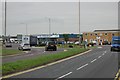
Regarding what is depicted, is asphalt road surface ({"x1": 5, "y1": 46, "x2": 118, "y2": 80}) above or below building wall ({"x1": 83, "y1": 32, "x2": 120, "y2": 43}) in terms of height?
below

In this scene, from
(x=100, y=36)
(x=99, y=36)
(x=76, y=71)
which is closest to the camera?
(x=76, y=71)

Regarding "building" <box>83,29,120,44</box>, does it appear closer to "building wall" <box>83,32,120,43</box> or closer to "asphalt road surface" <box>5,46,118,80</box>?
"building wall" <box>83,32,120,43</box>

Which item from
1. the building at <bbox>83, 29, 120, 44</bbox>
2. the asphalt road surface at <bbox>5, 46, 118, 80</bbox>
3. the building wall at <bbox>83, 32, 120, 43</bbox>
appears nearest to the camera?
the asphalt road surface at <bbox>5, 46, 118, 80</bbox>

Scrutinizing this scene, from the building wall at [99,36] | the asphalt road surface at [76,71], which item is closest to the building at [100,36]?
the building wall at [99,36]

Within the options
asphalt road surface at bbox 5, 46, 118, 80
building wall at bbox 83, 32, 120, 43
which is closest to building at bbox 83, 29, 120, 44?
building wall at bbox 83, 32, 120, 43

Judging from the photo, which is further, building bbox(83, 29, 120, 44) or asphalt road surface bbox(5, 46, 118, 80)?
building bbox(83, 29, 120, 44)

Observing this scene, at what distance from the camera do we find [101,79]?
15039mm

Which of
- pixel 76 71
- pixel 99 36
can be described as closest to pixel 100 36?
pixel 99 36

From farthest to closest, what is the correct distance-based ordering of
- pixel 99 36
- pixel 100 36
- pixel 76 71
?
pixel 100 36 → pixel 99 36 → pixel 76 71

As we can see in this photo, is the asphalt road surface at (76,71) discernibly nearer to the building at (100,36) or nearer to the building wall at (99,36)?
the building at (100,36)

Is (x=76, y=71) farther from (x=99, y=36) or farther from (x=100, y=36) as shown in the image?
(x=100, y=36)

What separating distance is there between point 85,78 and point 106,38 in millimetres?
131587

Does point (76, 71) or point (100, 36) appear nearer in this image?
point (76, 71)

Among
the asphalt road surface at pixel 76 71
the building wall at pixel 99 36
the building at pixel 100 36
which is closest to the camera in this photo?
the asphalt road surface at pixel 76 71
